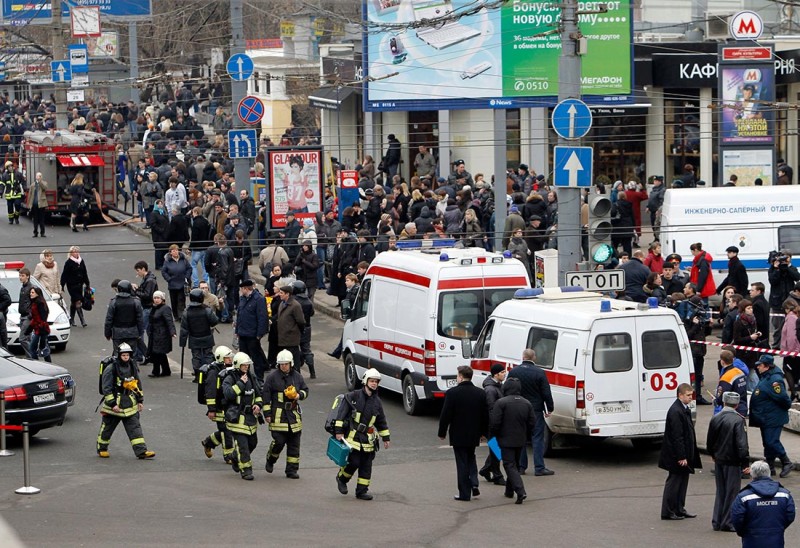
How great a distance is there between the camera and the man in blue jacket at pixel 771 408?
16422 millimetres

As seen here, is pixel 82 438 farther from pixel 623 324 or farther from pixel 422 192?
pixel 422 192

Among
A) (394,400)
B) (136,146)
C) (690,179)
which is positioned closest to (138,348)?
(394,400)

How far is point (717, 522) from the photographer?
558 inches

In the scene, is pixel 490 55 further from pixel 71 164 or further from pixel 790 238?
pixel 71 164

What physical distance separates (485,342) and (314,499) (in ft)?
14.2

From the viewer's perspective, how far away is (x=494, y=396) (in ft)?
53.2

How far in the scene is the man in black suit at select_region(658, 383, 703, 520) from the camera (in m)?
14.5

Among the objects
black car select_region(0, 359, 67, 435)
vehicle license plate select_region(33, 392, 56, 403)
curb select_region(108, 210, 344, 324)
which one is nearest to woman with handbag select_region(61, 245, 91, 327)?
curb select_region(108, 210, 344, 324)

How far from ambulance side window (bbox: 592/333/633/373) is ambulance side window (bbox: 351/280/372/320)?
18.5 ft

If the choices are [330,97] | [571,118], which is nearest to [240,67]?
[571,118]

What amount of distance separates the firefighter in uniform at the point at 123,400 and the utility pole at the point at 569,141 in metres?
6.81

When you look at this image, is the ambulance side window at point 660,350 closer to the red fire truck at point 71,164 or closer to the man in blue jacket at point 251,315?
the man in blue jacket at point 251,315

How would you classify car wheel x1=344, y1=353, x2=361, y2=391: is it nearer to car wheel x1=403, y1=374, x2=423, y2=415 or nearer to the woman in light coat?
car wheel x1=403, y1=374, x2=423, y2=415

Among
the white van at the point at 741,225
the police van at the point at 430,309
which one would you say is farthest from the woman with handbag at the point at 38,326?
→ the white van at the point at 741,225
